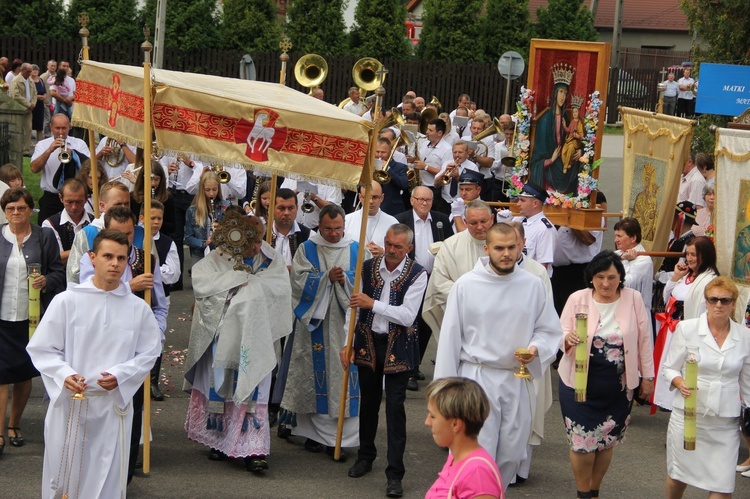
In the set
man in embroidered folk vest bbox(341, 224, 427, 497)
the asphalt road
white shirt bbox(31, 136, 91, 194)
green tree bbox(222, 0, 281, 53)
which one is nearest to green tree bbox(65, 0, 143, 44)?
green tree bbox(222, 0, 281, 53)

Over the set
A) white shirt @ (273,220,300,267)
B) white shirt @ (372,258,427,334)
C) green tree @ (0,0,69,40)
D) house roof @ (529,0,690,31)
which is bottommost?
white shirt @ (372,258,427,334)

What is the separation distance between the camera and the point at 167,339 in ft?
38.0

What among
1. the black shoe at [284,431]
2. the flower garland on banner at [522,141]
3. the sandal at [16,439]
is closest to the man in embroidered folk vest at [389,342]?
the black shoe at [284,431]

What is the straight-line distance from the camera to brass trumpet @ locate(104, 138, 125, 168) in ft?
39.9

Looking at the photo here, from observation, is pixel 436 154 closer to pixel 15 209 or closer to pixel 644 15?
Result: pixel 15 209

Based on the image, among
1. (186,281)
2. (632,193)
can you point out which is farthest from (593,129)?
(186,281)

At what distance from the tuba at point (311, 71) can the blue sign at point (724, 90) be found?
22.3ft

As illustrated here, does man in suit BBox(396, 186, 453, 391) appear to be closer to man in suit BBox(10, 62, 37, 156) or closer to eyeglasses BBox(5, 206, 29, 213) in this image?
eyeglasses BBox(5, 206, 29, 213)

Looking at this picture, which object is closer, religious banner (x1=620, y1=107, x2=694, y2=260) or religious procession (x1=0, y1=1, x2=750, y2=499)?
religious procession (x1=0, y1=1, x2=750, y2=499)

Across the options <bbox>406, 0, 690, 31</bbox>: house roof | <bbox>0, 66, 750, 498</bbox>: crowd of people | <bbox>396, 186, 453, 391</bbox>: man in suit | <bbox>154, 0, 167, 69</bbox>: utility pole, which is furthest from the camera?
<bbox>406, 0, 690, 31</bbox>: house roof

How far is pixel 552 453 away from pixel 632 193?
11.2ft

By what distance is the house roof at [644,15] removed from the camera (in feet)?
165

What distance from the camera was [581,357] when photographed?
23.1 feet

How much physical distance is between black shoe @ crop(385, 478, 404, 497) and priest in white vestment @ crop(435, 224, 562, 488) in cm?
104
